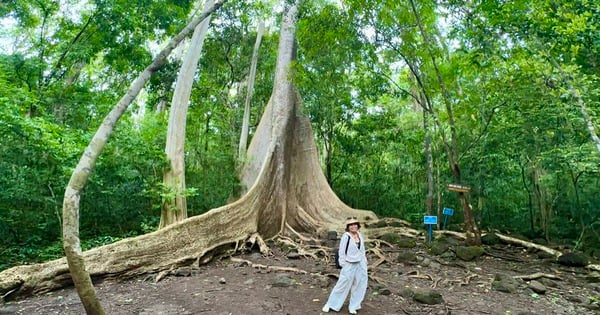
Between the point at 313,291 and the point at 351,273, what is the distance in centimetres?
107

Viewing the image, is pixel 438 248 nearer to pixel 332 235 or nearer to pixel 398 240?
pixel 398 240

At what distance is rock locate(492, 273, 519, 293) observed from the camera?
19.9 ft

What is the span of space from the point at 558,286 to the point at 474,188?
17.4ft

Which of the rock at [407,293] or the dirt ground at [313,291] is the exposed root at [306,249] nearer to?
the dirt ground at [313,291]

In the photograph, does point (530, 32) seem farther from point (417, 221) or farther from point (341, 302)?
point (417, 221)

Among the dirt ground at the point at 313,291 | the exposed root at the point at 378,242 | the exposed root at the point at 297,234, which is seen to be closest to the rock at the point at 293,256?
the dirt ground at the point at 313,291

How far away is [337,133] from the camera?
44.2 ft

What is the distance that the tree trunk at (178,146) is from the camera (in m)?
8.38

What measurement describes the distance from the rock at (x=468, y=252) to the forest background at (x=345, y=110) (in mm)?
1902

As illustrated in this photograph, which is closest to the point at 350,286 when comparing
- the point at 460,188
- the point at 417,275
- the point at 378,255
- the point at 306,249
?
the point at 417,275

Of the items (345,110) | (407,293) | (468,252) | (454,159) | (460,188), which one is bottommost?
(407,293)

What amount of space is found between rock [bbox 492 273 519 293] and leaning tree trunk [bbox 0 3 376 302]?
4.09 metres

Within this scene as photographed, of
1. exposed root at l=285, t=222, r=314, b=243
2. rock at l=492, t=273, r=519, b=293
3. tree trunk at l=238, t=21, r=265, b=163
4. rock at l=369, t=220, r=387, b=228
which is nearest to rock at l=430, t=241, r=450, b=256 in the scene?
rock at l=492, t=273, r=519, b=293

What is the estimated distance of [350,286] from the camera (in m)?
4.88
